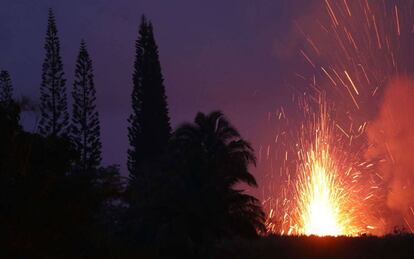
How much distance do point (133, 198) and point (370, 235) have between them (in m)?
14.6

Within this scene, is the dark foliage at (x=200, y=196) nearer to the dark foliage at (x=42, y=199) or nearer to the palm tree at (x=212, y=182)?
the palm tree at (x=212, y=182)

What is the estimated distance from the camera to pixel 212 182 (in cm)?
3725

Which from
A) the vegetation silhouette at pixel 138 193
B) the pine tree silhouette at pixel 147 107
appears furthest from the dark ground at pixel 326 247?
the pine tree silhouette at pixel 147 107

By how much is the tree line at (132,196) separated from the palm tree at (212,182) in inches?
1.8

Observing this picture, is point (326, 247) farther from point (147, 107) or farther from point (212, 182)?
point (147, 107)

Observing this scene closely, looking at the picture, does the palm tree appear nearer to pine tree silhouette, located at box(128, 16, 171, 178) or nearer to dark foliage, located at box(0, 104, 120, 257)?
dark foliage, located at box(0, 104, 120, 257)

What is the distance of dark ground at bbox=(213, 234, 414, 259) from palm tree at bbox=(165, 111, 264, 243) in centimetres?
561

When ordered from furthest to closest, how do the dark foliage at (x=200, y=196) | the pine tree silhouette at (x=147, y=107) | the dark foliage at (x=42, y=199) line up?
the pine tree silhouette at (x=147, y=107) → the dark foliage at (x=200, y=196) → the dark foliage at (x=42, y=199)

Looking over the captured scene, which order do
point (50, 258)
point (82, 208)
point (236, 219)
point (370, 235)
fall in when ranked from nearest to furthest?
point (50, 258), point (82, 208), point (236, 219), point (370, 235)

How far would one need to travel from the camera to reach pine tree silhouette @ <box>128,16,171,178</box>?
53375 millimetres

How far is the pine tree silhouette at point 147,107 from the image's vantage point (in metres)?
53.4

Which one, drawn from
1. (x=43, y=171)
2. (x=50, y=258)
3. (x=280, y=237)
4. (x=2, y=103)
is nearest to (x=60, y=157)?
(x=43, y=171)

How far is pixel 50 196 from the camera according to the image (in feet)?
100

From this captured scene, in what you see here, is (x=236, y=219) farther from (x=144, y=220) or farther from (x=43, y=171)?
(x=43, y=171)
